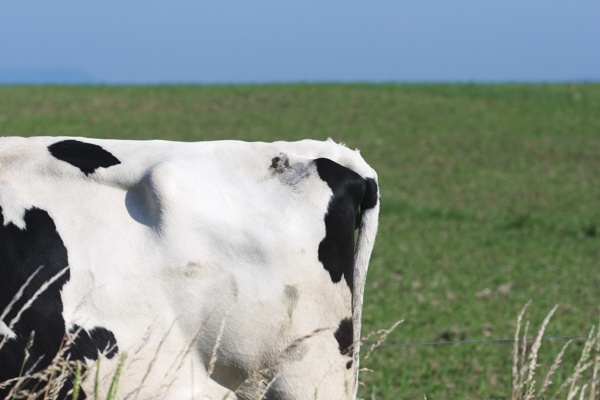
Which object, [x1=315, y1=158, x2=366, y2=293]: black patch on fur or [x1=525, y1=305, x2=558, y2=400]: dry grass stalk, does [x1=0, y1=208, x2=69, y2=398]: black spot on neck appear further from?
[x1=525, y1=305, x2=558, y2=400]: dry grass stalk

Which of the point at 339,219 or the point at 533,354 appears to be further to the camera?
the point at 339,219

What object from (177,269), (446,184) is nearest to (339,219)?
(177,269)

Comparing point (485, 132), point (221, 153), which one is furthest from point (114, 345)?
point (485, 132)

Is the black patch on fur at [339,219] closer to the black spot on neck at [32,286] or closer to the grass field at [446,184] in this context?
the grass field at [446,184]

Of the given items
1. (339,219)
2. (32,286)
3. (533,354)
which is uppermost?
(339,219)

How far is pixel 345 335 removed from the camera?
13.5 ft

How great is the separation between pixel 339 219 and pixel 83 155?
1175mm

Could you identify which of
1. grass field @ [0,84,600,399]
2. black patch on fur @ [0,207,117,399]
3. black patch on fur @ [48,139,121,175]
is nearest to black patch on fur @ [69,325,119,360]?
black patch on fur @ [0,207,117,399]

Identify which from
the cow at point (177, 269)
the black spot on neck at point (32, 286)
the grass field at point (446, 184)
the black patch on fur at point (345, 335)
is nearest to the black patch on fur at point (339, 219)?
the cow at point (177, 269)

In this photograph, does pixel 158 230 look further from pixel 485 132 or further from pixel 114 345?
pixel 485 132

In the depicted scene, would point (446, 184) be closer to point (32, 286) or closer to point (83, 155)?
point (83, 155)

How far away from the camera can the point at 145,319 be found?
3.78 m

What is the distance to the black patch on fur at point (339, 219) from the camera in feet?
13.5

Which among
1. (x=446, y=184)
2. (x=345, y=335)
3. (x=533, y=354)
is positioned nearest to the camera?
(x=533, y=354)
